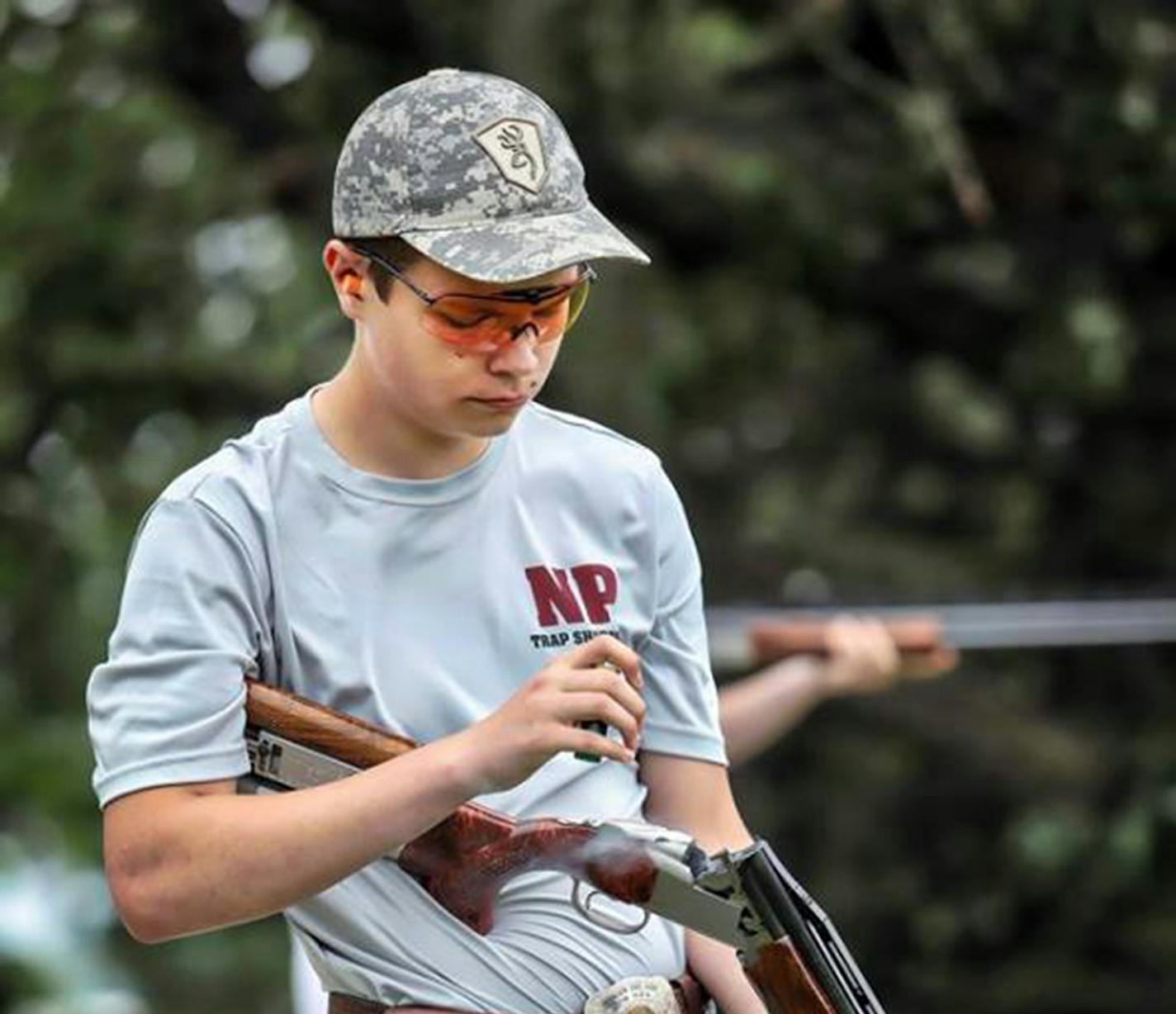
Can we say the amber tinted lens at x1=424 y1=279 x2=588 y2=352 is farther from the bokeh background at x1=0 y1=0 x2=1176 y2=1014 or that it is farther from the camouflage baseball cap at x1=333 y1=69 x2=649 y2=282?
the bokeh background at x1=0 y1=0 x2=1176 y2=1014

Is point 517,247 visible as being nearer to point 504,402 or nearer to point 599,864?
point 504,402

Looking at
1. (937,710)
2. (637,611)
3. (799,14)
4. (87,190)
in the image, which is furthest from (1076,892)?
(637,611)

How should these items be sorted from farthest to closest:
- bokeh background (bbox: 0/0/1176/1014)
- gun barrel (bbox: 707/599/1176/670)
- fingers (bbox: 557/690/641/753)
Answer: bokeh background (bbox: 0/0/1176/1014) < gun barrel (bbox: 707/599/1176/670) < fingers (bbox: 557/690/641/753)

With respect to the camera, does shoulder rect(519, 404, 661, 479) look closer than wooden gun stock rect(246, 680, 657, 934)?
No

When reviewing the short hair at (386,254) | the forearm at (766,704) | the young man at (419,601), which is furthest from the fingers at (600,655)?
the forearm at (766,704)

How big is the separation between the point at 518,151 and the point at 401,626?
49 centimetres

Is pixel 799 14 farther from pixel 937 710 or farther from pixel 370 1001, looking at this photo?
pixel 370 1001

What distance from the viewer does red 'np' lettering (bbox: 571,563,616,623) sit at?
11.6 feet

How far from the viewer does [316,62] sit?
9.10 meters

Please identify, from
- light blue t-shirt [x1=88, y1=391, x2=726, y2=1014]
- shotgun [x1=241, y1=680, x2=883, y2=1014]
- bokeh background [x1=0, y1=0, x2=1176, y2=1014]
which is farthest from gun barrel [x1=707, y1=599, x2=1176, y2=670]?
shotgun [x1=241, y1=680, x2=883, y2=1014]

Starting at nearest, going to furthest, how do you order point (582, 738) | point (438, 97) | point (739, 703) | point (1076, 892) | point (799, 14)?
point (582, 738) → point (438, 97) → point (739, 703) → point (799, 14) → point (1076, 892)

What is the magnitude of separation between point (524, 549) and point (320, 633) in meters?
0.24

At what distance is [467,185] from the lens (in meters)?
3.40

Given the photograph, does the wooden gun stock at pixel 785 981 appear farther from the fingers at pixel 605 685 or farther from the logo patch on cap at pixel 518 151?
the logo patch on cap at pixel 518 151
